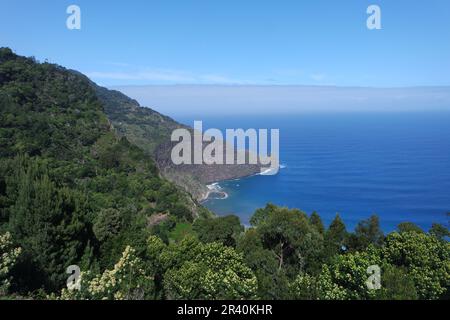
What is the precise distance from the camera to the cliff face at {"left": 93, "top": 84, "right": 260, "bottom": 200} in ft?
392

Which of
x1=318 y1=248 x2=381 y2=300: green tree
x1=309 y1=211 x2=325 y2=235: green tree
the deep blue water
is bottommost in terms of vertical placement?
the deep blue water

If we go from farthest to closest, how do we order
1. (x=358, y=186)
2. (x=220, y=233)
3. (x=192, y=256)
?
(x=358, y=186) → (x=220, y=233) → (x=192, y=256)

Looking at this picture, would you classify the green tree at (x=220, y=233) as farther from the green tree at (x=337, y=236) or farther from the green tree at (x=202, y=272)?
the green tree at (x=337, y=236)

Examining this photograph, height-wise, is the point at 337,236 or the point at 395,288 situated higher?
the point at 395,288

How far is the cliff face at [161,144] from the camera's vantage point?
120 meters

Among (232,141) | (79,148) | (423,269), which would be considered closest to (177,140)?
(232,141)

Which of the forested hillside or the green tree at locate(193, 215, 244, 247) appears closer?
the forested hillside

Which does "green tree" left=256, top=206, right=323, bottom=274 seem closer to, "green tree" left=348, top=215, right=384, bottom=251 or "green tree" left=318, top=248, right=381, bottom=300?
"green tree" left=348, top=215, right=384, bottom=251

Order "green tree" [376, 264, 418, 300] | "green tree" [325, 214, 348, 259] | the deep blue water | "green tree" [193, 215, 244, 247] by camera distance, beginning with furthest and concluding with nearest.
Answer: the deep blue water, "green tree" [193, 215, 244, 247], "green tree" [325, 214, 348, 259], "green tree" [376, 264, 418, 300]

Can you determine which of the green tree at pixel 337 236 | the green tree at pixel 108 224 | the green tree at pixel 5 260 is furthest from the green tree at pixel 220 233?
the green tree at pixel 5 260

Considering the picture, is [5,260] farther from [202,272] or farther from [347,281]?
[347,281]

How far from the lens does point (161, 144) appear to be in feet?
414

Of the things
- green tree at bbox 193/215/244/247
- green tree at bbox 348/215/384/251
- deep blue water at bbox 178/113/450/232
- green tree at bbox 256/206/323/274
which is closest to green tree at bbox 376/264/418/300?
green tree at bbox 256/206/323/274

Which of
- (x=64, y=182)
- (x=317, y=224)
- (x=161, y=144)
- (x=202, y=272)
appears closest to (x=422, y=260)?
(x=202, y=272)
